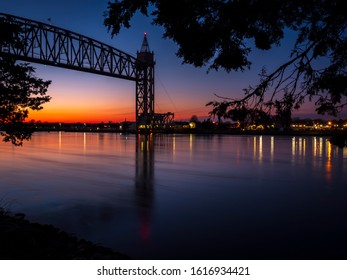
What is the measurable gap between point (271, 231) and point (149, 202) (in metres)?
5.66

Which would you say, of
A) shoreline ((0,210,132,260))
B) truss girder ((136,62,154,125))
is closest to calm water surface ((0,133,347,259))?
shoreline ((0,210,132,260))

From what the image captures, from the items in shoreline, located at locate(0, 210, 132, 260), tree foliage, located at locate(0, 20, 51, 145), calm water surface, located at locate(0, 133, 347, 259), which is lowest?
calm water surface, located at locate(0, 133, 347, 259)

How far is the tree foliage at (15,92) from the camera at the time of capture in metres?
11.4

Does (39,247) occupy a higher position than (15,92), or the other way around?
(15,92)

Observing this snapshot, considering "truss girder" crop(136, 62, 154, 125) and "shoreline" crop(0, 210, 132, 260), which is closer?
"shoreline" crop(0, 210, 132, 260)

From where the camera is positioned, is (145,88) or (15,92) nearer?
(15,92)

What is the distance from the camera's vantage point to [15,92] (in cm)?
1166

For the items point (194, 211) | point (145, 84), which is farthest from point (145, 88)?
point (194, 211)

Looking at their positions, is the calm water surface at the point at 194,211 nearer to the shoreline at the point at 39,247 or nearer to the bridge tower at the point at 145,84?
the shoreline at the point at 39,247

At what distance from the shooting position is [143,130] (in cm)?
11025

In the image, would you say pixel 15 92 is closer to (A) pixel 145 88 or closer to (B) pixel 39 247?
(B) pixel 39 247

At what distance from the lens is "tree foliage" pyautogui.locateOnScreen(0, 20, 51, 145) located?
11368 millimetres

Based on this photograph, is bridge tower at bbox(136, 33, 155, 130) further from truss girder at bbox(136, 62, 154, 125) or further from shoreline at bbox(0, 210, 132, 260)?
Result: shoreline at bbox(0, 210, 132, 260)

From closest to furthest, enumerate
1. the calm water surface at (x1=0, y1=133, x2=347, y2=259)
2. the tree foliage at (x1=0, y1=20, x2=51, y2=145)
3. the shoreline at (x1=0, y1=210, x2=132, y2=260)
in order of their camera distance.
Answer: the shoreline at (x1=0, y1=210, x2=132, y2=260) → the calm water surface at (x1=0, y1=133, x2=347, y2=259) → the tree foliage at (x1=0, y1=20, x2=51, y2=145)
